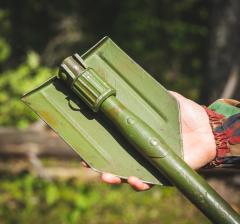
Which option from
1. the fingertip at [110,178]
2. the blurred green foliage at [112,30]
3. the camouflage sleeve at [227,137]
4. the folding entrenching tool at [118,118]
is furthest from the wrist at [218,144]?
the blurred green foliage at [112,30]

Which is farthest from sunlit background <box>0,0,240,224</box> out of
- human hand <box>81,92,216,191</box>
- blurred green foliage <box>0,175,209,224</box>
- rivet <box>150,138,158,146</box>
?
rivet <box>150,138,158,146</box>

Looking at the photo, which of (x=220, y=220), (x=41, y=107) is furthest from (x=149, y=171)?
(x=41, y=107)

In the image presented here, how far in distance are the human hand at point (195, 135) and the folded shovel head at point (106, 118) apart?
177mm

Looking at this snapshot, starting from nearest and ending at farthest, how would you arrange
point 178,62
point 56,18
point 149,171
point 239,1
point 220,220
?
point 220,220
point 149,171
point 239,1
point 56,18
point 178,62

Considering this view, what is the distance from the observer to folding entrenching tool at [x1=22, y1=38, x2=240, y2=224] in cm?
223

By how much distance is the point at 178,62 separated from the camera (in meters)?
11.8

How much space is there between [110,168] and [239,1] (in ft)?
11.7

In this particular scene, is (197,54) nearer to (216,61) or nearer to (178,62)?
(178,62)

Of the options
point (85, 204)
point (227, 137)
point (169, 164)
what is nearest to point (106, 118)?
point (169, 164)

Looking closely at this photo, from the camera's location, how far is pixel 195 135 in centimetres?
278

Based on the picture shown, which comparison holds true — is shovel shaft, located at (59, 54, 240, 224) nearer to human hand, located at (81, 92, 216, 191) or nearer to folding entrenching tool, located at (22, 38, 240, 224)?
folding entrenching tool, located at (22, 38, 240, 224)

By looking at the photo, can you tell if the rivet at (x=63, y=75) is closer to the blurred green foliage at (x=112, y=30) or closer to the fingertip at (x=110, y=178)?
the fingertip at (x=110, y=178)

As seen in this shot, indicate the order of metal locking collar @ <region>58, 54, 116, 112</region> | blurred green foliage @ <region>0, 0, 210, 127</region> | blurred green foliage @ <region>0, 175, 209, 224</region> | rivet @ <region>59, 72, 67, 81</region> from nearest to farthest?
metal locking collar @ <region>58, 54, 116, 112</region> → rivet @ <region>59, 72, 67, 81</region> → blurred green foliage @ <region>0, 175, 209, 224</region> → blurred green foliage @ <region>0, 0, 210, 127</region>

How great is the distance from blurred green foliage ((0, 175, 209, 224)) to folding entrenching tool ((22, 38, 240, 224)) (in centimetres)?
244
